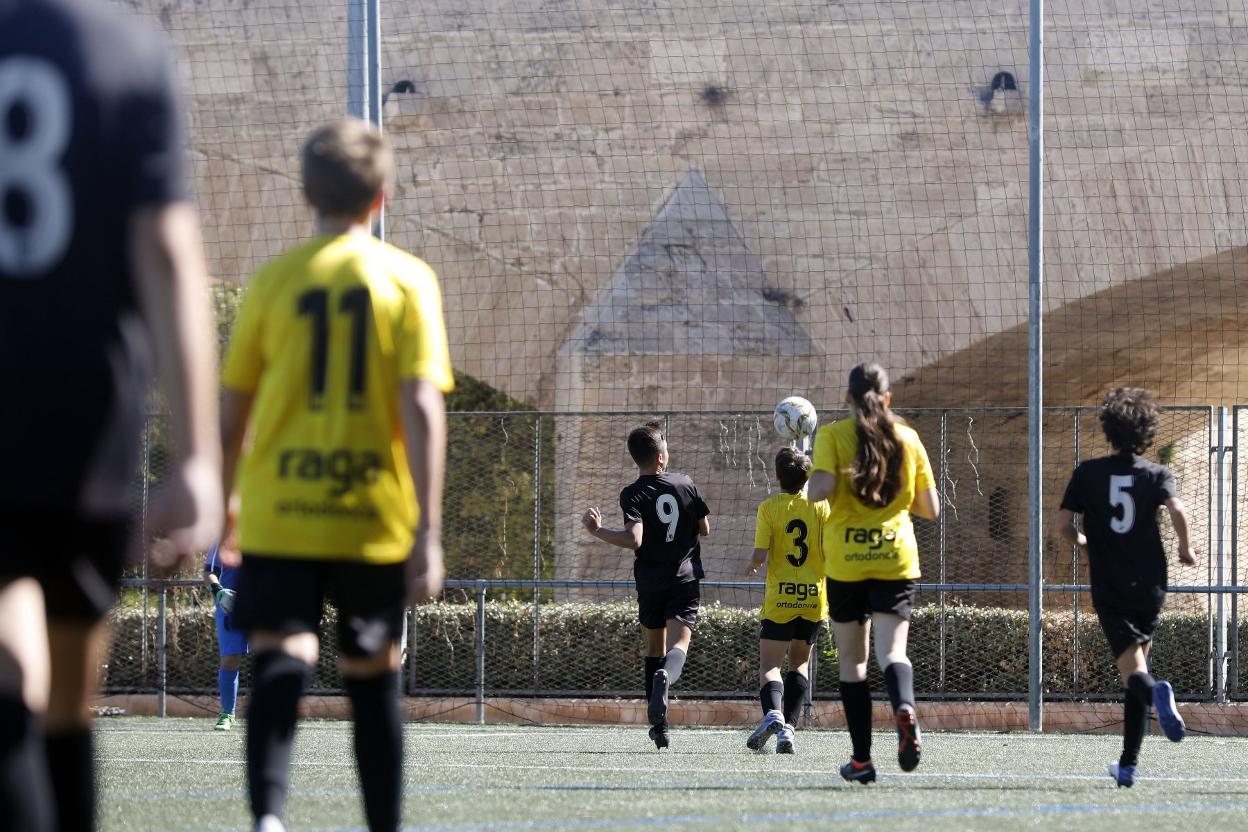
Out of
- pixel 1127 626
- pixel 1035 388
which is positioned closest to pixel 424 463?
pixel 1127 626

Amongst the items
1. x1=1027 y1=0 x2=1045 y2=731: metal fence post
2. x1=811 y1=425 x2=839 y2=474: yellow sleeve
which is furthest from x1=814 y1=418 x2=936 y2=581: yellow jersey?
x1=1027 y1=0 x2=1045 y2=731: metal fence post

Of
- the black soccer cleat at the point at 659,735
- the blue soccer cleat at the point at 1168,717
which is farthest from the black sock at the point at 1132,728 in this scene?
the black soccer cleat at the point at 659,735

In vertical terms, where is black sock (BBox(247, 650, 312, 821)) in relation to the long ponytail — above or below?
below

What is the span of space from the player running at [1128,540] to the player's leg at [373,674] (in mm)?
3892

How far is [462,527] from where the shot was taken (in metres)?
16.5

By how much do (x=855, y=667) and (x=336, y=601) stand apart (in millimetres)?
3377

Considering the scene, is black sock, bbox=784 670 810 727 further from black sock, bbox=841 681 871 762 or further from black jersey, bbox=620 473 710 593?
black sock, bbox=841 681 871 762

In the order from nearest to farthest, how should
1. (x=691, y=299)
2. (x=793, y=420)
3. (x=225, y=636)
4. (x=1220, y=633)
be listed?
(x=225, y=636)
(x=793, y=420)
(x=1220, y=633)
(x=691, y=299)

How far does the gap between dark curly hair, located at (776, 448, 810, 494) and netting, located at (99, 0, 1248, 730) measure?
5112 millimetres

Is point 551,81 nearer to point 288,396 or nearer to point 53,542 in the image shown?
point 288,396

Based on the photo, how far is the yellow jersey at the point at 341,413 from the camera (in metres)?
3.78

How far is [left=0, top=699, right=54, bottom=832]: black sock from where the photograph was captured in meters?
2.33

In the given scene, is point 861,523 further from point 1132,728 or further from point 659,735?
point 659,735

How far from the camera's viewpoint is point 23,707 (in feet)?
7.90
